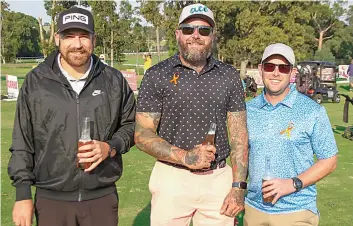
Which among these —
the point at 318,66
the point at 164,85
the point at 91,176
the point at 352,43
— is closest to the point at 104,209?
the point at 91,176

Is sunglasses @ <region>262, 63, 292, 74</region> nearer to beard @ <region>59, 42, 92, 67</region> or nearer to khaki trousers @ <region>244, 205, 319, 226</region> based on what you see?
khaki trousers @ <region>244, 205, 319, 226</region>

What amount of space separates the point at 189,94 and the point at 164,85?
206mm

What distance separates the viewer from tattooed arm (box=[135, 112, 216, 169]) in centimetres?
320

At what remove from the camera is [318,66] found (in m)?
24.5

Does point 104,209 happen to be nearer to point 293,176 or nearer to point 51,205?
point 51,205

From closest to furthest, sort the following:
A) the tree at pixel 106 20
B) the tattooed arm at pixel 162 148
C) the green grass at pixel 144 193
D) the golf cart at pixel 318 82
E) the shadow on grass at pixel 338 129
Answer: the tattooed arm at pixel 162 148 < the green grass at pixel 144 193 < the shadow on grass at pixel 338 129 < the golf cart at pixel 318 82 < the tree at pixel 106 20

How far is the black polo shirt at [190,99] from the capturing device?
3.44 meters

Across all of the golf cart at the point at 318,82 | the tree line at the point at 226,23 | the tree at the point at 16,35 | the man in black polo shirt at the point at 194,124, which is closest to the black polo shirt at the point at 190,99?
the man in black polo shirt at the point at 194,124

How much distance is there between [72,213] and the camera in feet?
11.0

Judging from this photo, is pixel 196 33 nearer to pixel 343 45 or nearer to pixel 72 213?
pixel 72 213

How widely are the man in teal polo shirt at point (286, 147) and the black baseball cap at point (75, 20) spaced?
1.36 meters

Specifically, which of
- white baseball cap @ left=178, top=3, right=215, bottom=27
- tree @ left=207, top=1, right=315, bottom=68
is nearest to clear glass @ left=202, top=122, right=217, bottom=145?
white baseball cap @ left=178, top=3, right=215, bottom=27

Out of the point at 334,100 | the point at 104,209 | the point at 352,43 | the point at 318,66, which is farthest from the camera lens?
the point at 352,43

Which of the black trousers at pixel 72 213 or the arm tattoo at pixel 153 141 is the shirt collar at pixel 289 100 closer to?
the arm tattoo at pixel 153 141
